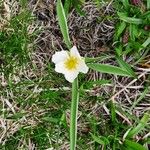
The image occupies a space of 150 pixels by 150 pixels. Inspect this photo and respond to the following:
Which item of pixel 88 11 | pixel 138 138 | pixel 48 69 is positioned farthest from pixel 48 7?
pixel 138 138

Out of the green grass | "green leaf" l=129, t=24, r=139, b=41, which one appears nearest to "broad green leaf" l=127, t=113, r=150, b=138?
the green grass

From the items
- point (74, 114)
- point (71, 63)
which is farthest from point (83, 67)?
point (74, 114)

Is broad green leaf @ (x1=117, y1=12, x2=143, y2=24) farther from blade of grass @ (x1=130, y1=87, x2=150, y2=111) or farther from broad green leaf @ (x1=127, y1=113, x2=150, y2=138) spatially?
broad green leaf @ (x1=127, y1=113, x2=150, y2=138)

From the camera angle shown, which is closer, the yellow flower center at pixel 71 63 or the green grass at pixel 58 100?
the yellow flower center at pixel 71 63

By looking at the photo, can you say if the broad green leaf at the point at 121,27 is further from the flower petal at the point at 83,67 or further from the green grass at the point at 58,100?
the flower petal at the point at 83,67

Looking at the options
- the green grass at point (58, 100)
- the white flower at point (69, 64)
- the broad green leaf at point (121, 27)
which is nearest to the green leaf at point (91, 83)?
the green grass at point (58, 100)

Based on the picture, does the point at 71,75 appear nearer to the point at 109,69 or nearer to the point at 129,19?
the point at 109,69
